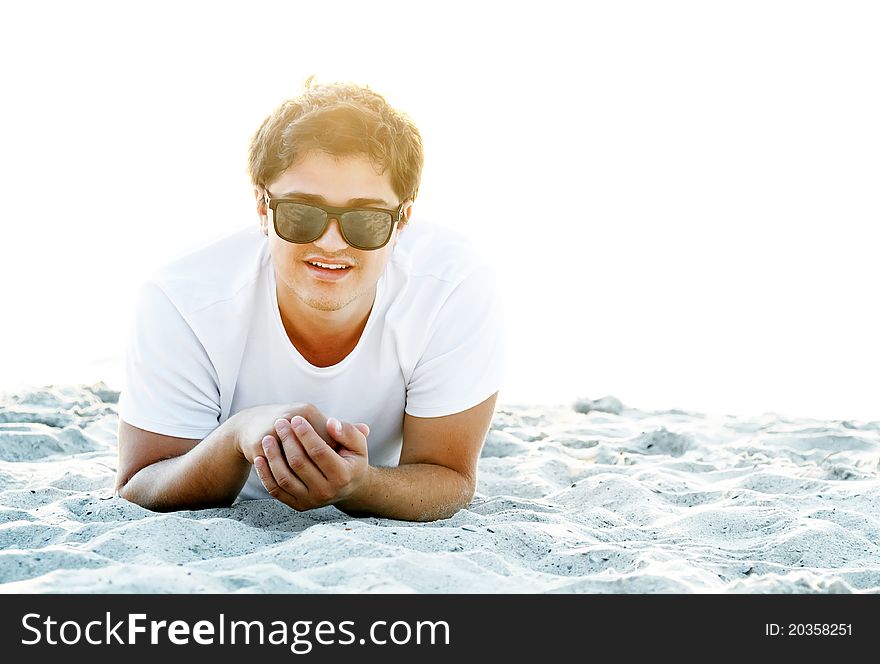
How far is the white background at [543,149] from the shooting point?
1231cm

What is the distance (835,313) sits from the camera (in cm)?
1149

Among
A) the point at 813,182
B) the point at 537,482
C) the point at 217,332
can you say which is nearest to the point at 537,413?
the point at 537,482

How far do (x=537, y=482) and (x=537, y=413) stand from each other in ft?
5.97

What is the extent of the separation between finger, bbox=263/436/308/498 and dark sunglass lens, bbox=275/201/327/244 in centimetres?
65

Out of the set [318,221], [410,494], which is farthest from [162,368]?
[410,494]

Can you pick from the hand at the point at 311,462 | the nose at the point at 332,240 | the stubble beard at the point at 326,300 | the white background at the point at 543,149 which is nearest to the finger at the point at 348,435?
the hand at the point at 311,462

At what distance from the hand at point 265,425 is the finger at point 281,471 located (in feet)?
0.12

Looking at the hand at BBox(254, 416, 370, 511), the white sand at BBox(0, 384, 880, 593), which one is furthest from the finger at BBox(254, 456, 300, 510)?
the white sand at BBox(0, 384, 880, 593)

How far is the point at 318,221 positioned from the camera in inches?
114

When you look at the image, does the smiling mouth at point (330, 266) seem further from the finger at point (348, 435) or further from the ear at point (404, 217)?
the finger at point (348, 435)

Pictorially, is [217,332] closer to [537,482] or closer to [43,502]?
[43,502]

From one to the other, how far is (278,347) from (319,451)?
642 millimetres

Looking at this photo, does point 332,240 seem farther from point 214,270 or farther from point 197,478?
point 197,478
